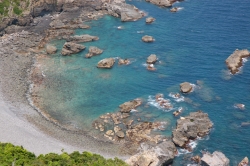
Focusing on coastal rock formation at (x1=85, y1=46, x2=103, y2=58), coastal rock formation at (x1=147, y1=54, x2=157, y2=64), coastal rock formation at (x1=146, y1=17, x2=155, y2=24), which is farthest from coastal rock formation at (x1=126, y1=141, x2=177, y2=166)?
coastal rock formation at (x1=146, y1=17, x2=155, y2=24)

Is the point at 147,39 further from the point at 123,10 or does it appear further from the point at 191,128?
the point at 191,128

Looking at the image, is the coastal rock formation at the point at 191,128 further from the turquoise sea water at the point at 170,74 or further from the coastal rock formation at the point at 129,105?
the coastal rock formation at the point at 129,105

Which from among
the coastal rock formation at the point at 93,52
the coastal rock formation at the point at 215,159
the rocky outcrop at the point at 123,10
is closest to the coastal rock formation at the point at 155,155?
the coastal rock formation at the point at 215,159

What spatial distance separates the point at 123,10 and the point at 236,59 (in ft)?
140

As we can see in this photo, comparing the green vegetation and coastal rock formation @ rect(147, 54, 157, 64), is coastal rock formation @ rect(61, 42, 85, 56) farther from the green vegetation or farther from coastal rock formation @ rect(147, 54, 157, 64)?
the green vegetation

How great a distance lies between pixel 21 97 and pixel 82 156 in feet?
111

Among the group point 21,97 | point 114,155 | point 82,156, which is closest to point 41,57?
point 21,97

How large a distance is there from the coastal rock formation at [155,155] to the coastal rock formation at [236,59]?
31.0 meters

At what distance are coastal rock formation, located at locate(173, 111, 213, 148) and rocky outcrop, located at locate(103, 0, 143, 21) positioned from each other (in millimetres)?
50482

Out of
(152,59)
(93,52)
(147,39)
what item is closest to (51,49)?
(93,52)

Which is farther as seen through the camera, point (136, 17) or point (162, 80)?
point (136, 17)

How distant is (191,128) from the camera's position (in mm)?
72375

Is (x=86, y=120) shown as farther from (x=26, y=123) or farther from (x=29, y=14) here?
(x=29, y=14)

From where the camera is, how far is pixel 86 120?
78.6 meters
